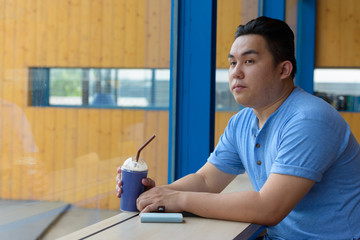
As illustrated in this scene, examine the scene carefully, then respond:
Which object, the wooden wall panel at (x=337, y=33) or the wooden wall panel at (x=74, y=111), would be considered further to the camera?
the wooden wall panel at (x=337, y=33)

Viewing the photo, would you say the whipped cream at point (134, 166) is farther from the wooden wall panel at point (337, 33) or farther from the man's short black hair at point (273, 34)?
the wooden wall panel at point (337, 33)

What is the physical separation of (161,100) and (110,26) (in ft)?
1.56

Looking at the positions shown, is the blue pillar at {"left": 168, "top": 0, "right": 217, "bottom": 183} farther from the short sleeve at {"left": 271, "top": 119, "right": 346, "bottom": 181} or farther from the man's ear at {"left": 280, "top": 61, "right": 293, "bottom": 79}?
the short sleeve at {"left": 271, "top": 119, "right": 346, "bottom": 181}

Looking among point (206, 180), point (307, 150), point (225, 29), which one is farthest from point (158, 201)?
point (225, 29)

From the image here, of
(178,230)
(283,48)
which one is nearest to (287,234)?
(178,230)

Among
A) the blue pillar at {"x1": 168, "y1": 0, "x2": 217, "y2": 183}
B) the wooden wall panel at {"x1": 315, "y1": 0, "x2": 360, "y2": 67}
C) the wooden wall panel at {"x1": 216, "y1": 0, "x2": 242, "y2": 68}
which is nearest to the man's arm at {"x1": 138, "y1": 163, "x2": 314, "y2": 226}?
the blue pillar at {"x1": 168, "y1": 0, "x2": 217, "y2": 183}

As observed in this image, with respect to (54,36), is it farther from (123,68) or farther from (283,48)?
(283,48)

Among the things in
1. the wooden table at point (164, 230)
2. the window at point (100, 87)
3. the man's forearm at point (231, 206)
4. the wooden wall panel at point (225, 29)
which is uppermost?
the wooden wall panel at point (225, 29)

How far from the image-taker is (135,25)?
1.74 meters

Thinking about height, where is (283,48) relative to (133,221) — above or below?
above

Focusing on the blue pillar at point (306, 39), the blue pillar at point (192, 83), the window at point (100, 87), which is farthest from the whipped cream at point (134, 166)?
the blue pillar at point (306, 39)

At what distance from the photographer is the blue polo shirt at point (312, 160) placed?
4.26 feet

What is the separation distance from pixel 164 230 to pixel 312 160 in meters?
0.45

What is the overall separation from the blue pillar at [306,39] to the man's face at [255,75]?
386 cm
